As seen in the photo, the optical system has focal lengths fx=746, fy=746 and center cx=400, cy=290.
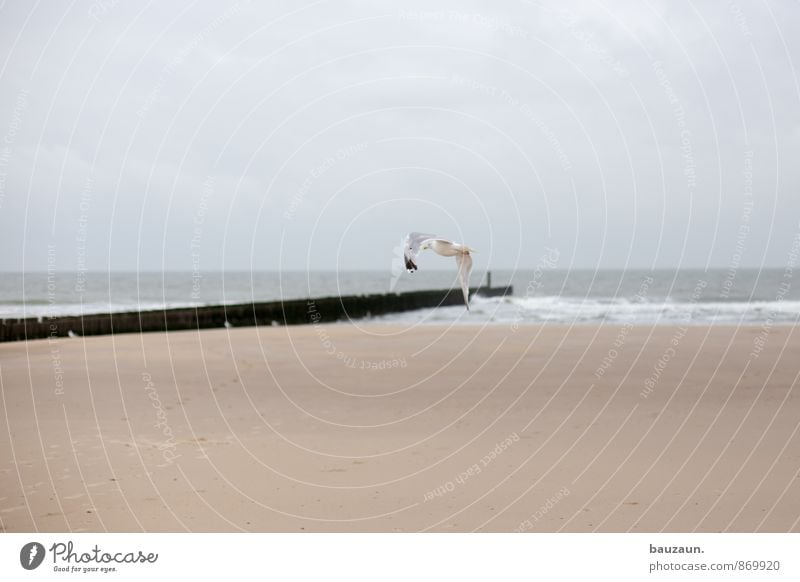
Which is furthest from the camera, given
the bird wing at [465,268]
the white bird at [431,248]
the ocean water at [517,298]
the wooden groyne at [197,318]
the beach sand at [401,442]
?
the ocean water at [517,298]

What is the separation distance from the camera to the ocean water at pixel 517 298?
31.1 m

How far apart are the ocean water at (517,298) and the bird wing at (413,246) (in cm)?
11

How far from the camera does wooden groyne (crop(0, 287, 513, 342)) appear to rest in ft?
73.3

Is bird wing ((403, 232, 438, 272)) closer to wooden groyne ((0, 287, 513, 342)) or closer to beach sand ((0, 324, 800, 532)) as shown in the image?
beach sand ((0, 324, 800, 532))

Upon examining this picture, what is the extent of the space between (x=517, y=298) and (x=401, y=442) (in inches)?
1619

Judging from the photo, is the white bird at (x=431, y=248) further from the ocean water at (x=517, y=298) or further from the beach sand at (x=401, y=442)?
the beach sand at (x=401, y=442)

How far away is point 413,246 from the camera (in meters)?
3.43

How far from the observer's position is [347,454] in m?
8.18

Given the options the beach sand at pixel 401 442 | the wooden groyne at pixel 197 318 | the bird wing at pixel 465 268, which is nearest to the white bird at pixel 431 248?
the bird wing at pixel 465 268

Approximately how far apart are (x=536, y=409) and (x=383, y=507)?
462 centimetres

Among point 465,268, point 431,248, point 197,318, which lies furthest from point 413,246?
point 197,318

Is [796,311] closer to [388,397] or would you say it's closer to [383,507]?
[388,397]

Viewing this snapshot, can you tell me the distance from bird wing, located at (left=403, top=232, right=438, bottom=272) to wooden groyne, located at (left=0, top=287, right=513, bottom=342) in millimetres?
20793

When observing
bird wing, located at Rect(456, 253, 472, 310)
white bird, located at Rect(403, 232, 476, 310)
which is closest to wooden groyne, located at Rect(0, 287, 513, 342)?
bird wing, located at Rect(456, 253, 472, 310)
